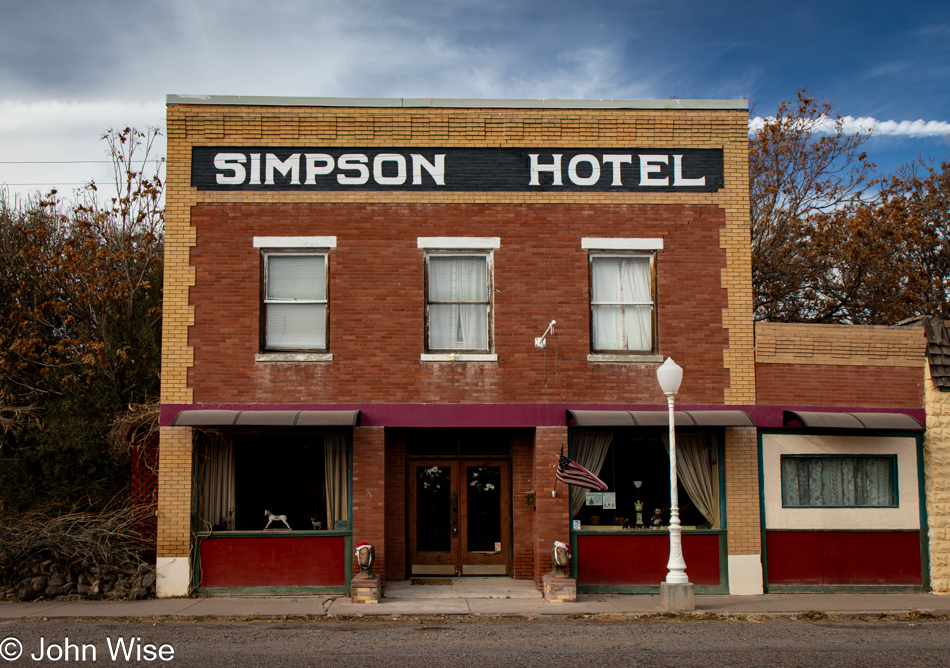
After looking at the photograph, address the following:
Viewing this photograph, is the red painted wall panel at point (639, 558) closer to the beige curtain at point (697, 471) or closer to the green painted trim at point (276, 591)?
the beige curtain at point (697, 471)

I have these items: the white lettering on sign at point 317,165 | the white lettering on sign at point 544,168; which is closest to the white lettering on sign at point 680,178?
the white lettering on sign at point 544,168

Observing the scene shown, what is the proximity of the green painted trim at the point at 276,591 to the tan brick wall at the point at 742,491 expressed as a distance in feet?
20.5

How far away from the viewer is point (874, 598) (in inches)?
518

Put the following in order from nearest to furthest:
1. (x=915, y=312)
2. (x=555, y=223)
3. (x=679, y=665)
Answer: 1. (x=679, y=665)
2. (x=555, y=223)
3. (x=915, y=312)

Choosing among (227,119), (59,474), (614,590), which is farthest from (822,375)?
(59,474)

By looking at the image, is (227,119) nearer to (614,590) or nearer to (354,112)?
(354,112)

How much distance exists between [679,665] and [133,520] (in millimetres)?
9005

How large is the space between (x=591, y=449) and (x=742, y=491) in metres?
2.51

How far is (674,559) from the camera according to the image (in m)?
12.0

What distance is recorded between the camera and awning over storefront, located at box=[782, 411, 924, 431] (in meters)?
13.3

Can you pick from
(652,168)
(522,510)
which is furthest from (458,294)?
(652,168)

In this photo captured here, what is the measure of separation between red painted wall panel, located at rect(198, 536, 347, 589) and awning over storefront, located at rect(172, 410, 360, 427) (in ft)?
6.35

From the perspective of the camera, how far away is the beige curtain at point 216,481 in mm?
13523

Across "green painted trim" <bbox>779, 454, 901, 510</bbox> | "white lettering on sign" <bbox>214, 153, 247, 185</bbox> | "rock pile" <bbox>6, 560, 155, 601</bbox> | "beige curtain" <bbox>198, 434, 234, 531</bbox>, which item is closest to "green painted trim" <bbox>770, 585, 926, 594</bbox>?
"green painted trim" <bbox>779, 454, 901, 510</bbox>
